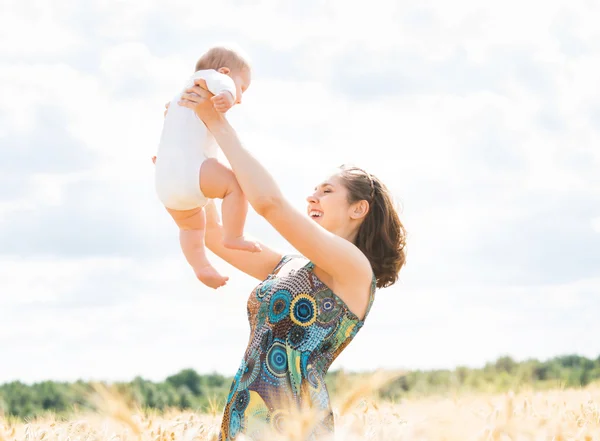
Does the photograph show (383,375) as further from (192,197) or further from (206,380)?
(206,380)

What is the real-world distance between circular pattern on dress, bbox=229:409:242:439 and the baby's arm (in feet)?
4.67

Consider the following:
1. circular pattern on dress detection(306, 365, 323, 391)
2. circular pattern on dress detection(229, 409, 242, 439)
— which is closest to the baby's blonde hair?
circular pattern on dress detection(306, 365, 323, 391)

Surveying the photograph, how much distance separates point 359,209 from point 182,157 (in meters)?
0.96

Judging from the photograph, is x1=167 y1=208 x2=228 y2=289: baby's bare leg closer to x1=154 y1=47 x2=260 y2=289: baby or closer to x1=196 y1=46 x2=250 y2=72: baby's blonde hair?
x1=154 y1=47 x2=260 y2=289: baby

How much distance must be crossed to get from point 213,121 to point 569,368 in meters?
10.4

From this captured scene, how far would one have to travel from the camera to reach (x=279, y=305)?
373 cm

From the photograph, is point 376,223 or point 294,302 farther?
point 376,223

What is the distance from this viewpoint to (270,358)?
12.1 ft

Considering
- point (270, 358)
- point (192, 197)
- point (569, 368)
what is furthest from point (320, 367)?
point (569, 368)

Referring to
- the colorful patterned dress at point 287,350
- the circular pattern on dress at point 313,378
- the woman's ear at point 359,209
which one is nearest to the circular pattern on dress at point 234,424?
the colorful patterned dress at point 287,350

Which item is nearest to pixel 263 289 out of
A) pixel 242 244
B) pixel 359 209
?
pixel 242 244

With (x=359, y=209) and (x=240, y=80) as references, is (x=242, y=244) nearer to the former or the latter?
(x=359, y=209)

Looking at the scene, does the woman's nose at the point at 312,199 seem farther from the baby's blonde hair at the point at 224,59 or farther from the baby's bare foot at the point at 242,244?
the baby's blonde hair at the point at 224,59

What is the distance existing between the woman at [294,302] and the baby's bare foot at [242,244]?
19 cm
